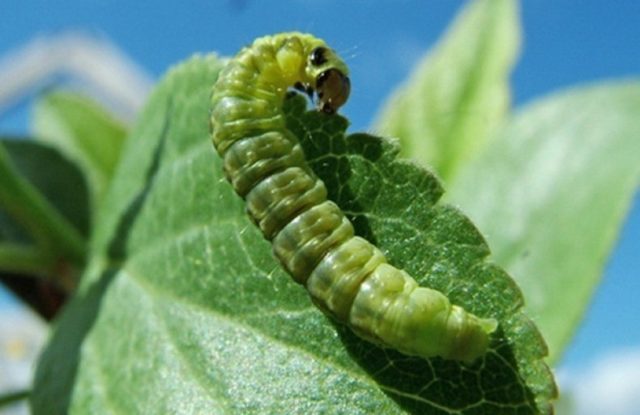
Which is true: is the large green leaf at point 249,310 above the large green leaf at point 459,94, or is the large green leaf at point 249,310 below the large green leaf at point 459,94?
below

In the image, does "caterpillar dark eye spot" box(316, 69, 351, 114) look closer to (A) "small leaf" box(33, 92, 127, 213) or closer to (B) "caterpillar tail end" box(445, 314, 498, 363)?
(B) "caterpillar tail end" box(445, 314, 498, 363)

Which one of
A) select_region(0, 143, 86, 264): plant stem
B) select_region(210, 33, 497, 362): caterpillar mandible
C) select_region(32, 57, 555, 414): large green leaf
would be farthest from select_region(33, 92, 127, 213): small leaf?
select_region(210, 33, 497, 362): caterpillar mandible

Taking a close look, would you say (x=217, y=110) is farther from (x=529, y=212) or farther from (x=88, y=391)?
(x=529, y=212)

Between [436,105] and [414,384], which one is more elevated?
[436,105]

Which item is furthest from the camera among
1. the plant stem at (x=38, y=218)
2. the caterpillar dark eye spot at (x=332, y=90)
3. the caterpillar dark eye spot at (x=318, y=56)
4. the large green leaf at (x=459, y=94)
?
the large green leaf at (x=459, y=94)

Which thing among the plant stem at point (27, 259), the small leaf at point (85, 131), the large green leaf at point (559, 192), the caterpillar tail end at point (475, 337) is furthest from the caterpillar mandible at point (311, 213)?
the small leaf at point (85, 131)

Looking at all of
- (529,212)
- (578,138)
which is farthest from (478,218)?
(578,138)

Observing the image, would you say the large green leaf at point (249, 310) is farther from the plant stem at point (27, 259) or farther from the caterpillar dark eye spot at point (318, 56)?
the plant stem at point (27, 259)
